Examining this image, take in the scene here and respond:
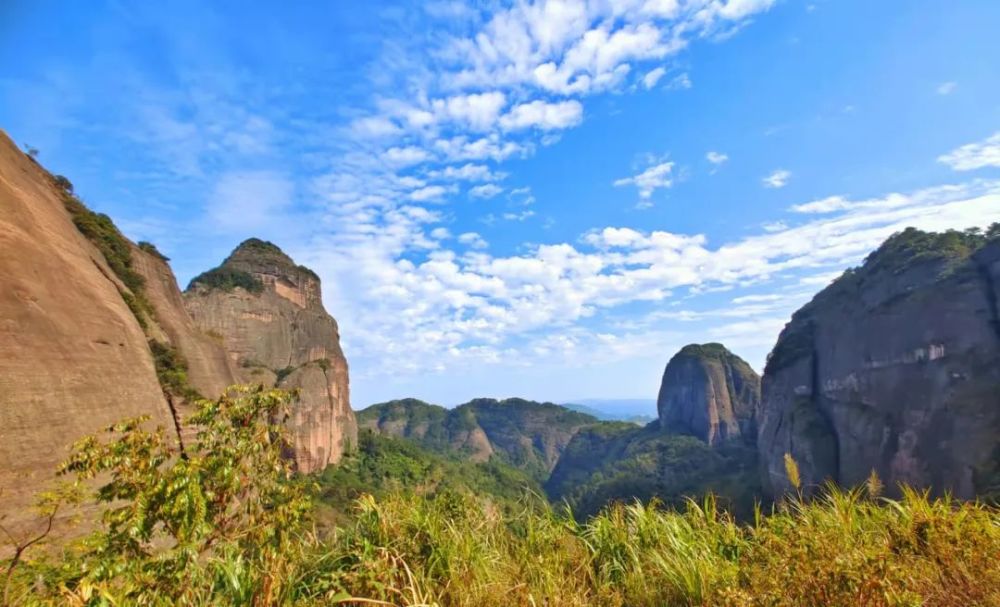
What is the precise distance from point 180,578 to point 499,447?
18483cm

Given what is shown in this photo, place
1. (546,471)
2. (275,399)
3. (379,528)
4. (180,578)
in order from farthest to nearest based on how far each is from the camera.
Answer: (546,471) → (275,399) → (379,528) → (180,578)

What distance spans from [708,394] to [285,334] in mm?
96745

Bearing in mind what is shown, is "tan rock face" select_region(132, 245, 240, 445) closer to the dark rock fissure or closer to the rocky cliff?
the rocky cliff

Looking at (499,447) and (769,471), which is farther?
(499,447)

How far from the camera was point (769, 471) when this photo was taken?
2224 inches

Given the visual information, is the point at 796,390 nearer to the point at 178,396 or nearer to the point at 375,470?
the point at 375,470

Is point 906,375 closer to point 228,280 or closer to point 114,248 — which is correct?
point 114,248

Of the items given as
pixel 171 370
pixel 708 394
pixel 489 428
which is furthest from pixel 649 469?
pixel 489 428

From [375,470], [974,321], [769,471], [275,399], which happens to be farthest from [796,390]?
[275,399]

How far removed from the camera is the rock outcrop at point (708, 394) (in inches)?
4582

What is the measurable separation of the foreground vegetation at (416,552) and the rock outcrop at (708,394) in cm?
11982

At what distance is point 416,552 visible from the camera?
4.72m

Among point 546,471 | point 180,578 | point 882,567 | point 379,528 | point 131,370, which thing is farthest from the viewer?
point 546,471

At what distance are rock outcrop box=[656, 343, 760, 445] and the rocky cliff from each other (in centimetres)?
6053
